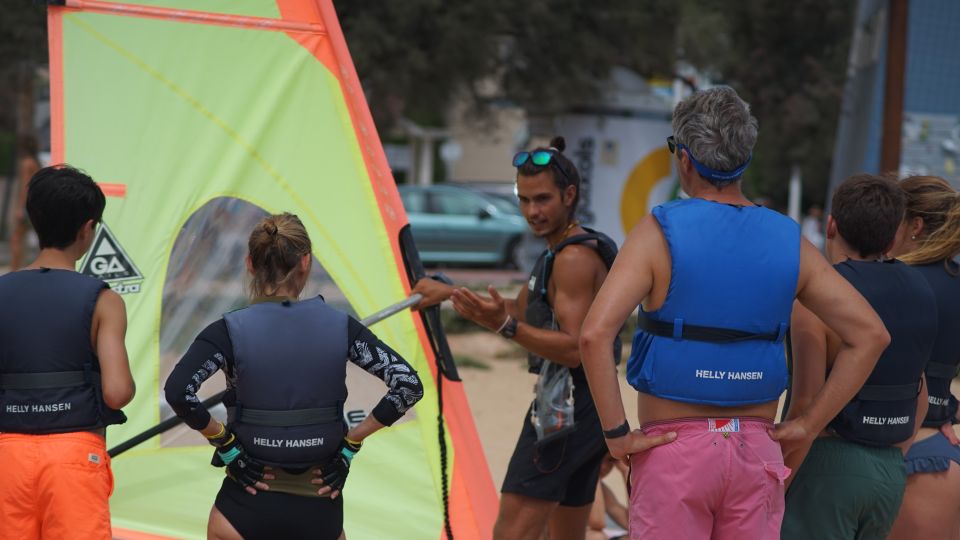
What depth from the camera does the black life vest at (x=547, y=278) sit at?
13.7ft

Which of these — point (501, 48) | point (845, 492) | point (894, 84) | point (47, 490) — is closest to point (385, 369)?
point (47, 490)

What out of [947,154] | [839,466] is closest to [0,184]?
[947,154]

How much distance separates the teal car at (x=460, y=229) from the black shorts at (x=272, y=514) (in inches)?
667

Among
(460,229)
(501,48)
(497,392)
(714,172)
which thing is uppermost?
(501,48)

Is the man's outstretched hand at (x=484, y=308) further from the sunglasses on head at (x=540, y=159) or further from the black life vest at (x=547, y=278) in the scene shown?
the sunglasses on head at (x=540, y=159)

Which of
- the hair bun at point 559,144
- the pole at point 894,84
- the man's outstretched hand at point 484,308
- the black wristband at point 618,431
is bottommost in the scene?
the black wristband at point 618,431

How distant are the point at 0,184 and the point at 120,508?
3378 cm

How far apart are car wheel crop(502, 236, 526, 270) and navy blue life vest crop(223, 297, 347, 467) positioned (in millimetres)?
17360

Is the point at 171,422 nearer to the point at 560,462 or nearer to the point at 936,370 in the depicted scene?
the point at 560,462

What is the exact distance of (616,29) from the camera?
14.0 m

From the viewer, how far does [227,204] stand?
4.90 m

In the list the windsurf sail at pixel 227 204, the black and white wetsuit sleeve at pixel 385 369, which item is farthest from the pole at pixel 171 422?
the black and white wetsuit sleeve at pixel 385 369

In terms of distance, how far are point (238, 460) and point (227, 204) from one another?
1.82 meters

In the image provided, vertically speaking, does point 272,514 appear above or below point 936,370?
below
